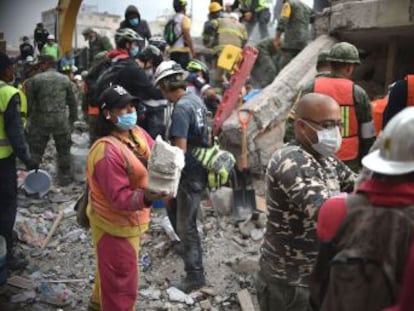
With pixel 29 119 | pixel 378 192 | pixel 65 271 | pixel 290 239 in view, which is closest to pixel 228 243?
pixel 65 271

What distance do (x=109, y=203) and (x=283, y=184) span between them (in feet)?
3.86

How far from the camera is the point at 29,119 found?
7340 millimetres

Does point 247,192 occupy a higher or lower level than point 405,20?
lower

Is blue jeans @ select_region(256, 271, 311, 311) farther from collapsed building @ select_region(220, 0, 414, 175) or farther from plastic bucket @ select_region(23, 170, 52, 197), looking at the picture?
plastic bucket @ select_region(23, 170, 52, 197)

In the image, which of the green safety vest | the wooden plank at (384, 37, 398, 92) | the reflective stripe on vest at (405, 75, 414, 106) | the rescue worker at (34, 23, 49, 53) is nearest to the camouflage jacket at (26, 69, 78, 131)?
the wooden plank at (384, 37, 398, 92)

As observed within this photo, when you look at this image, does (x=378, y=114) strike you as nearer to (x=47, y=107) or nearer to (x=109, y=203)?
(x=109, y=203)

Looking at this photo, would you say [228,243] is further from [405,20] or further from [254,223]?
[405,20]

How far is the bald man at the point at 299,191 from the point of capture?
234 cm

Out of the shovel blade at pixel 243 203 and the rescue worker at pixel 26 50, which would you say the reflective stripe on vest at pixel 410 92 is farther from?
the rescue worker at pixel 26 50

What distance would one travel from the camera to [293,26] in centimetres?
985

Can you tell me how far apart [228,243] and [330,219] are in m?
3.92

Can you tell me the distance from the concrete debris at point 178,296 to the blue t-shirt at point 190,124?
1.10 meters

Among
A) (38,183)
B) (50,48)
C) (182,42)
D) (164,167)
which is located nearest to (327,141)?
(164,167)

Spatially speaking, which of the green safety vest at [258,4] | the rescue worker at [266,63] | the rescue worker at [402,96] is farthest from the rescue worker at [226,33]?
the rescue worker at [402,96]
